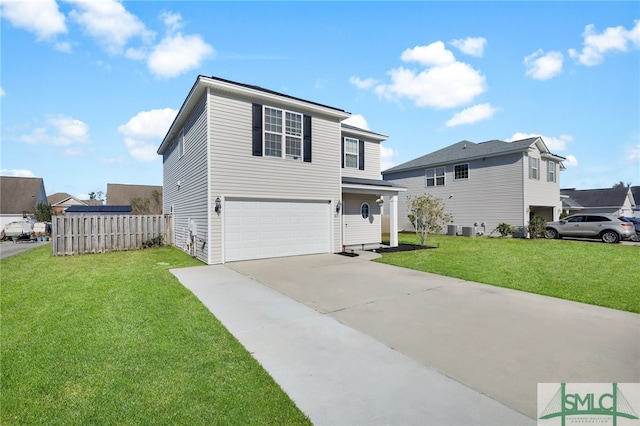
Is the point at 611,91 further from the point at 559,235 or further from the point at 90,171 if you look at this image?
the point at 90,171

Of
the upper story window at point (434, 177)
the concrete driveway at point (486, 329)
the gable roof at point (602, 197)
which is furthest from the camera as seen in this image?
the gable roof at point (602, 197)

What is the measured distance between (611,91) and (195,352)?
13.4m

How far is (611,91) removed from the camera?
9.29 meters

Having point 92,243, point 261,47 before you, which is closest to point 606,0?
point 261,47

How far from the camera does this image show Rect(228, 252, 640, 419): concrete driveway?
10.1 feet

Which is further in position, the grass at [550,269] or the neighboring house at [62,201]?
the neighboring house at [62,201]

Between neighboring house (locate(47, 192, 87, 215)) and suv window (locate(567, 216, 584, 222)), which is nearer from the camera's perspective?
suv window (locate(567, 216, 584, 222))

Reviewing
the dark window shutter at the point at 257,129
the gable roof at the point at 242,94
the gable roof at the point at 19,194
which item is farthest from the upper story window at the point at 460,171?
the gable roof at the point at 19,194

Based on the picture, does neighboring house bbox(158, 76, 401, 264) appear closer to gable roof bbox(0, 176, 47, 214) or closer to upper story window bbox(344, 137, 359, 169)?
upper story window bbox(344, 137, 359, 169)

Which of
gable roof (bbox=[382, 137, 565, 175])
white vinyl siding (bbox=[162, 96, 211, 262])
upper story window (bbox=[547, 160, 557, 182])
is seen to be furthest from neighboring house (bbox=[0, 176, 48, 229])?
upper story window (bbox=[547, 160, 557, 182])

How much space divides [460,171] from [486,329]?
19526 millimetres

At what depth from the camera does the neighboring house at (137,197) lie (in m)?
30.3

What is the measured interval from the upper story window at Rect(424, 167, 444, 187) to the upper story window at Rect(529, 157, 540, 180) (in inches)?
217

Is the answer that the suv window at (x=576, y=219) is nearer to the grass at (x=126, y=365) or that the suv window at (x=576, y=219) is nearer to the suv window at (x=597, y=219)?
the suv window at (x=597, y=219)
